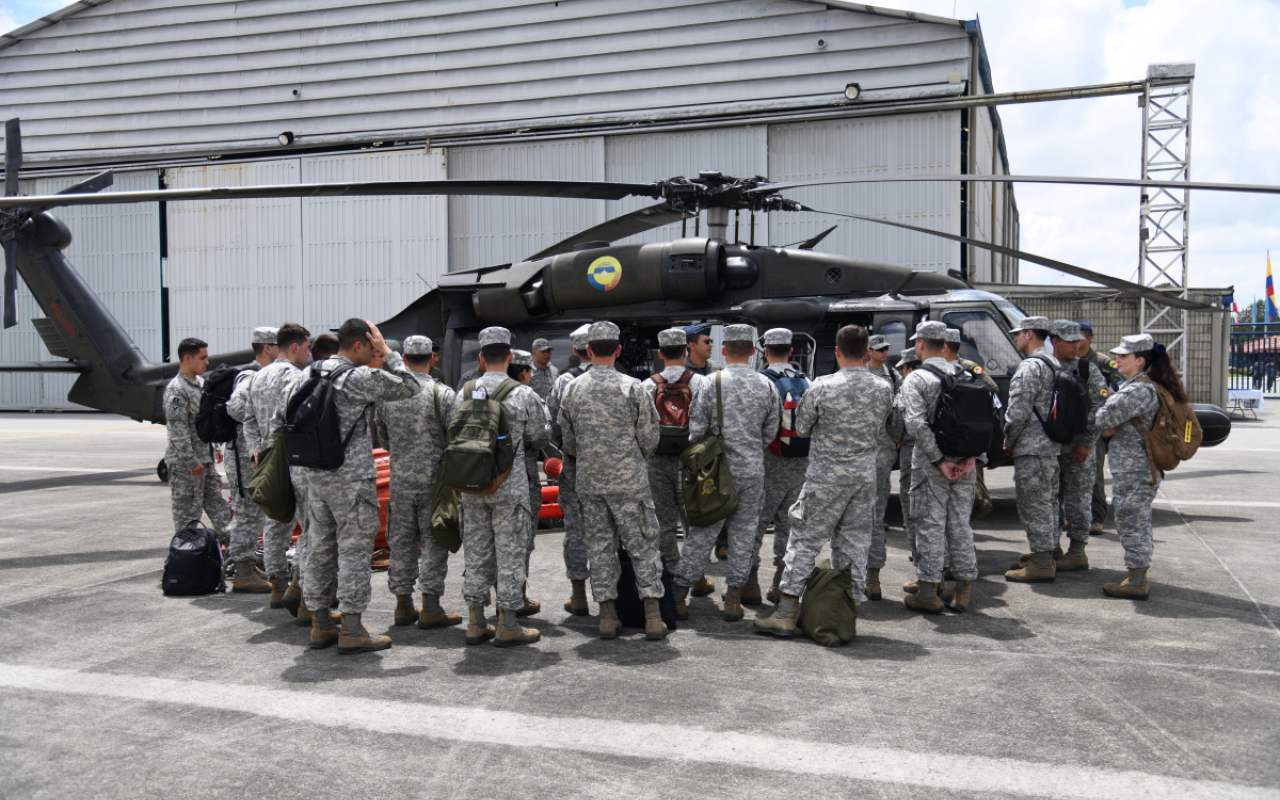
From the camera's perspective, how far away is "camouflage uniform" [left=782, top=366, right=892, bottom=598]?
15.8ft

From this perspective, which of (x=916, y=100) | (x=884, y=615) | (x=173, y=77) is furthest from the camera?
(x=173, y=77)

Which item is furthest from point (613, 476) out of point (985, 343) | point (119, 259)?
point (119, 259)

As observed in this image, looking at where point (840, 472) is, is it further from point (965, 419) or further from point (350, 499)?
point (350, 499)

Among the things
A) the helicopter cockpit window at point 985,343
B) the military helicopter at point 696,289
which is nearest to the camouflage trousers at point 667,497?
the military helicopter at point 696,289

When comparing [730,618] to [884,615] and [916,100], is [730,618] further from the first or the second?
[916,100]

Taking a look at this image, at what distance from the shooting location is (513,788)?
121 inches

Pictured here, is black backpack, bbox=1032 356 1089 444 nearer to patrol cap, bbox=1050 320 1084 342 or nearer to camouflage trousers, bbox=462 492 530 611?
patrol cap, bbox=1050 320 1084 342

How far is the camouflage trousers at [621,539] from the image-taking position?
4.79 meters

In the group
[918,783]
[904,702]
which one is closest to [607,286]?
[904,702]

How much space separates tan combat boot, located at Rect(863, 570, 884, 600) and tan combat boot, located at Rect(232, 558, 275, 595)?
4137mm

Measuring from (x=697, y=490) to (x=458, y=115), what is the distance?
18.7 meters

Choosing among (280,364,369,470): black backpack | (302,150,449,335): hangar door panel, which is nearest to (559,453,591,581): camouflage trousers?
(280,364,369,470): black backpack

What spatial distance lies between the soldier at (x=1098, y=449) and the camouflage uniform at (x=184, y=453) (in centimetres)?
685

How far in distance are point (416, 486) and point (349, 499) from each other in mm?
488
